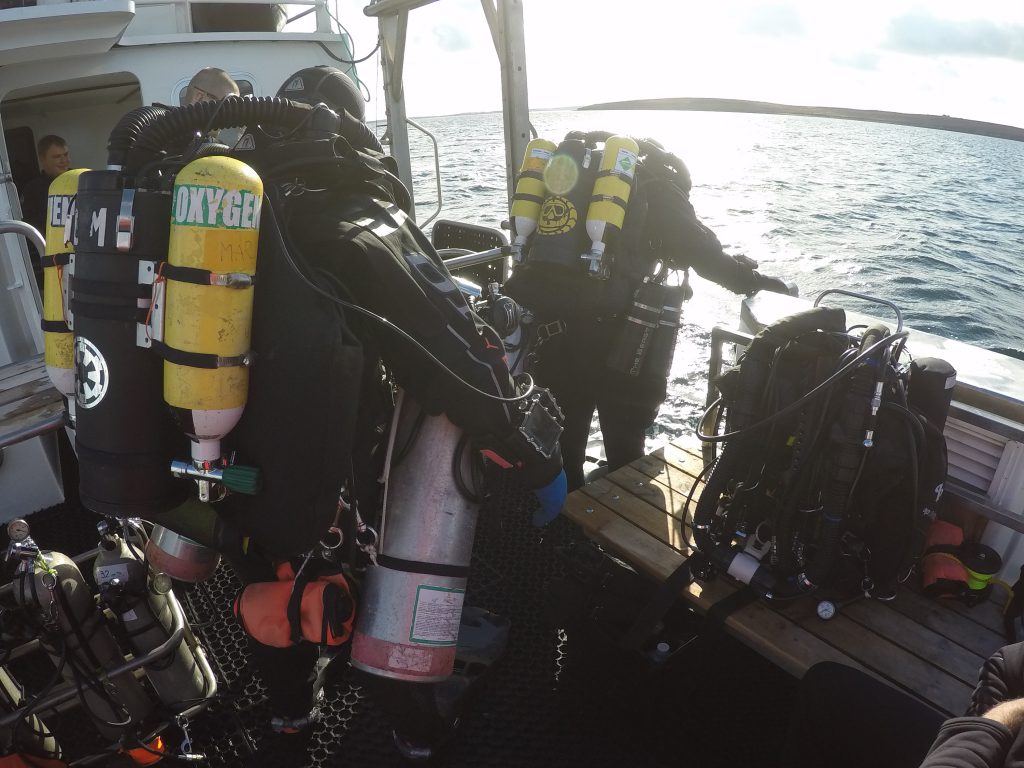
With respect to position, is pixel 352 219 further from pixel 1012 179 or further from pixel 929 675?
pixel 1012 179

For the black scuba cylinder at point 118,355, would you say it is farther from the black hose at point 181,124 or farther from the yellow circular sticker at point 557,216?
the yellow circular sticker at point 557,216

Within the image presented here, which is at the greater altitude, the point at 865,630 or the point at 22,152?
the point at 22,152

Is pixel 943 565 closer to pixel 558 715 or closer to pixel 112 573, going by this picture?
pixel 558 715

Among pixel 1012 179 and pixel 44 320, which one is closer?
pixel 44 320

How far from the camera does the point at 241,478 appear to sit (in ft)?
5.03

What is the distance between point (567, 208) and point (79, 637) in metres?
2.50

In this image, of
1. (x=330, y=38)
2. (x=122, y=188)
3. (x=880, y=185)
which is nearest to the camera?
(x=122, y=188)

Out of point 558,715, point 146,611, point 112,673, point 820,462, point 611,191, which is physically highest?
point 611,191

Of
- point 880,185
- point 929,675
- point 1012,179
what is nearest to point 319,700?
point 929,675

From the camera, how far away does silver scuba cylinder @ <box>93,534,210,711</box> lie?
213 cm

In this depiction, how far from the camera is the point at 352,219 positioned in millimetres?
1631

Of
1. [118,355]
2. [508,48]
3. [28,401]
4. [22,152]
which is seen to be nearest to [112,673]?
[118,355]

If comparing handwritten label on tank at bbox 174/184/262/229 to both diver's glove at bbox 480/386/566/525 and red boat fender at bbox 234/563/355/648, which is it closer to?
diver's glove at bbox 480/386/566/525

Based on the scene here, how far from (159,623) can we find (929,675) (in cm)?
246
